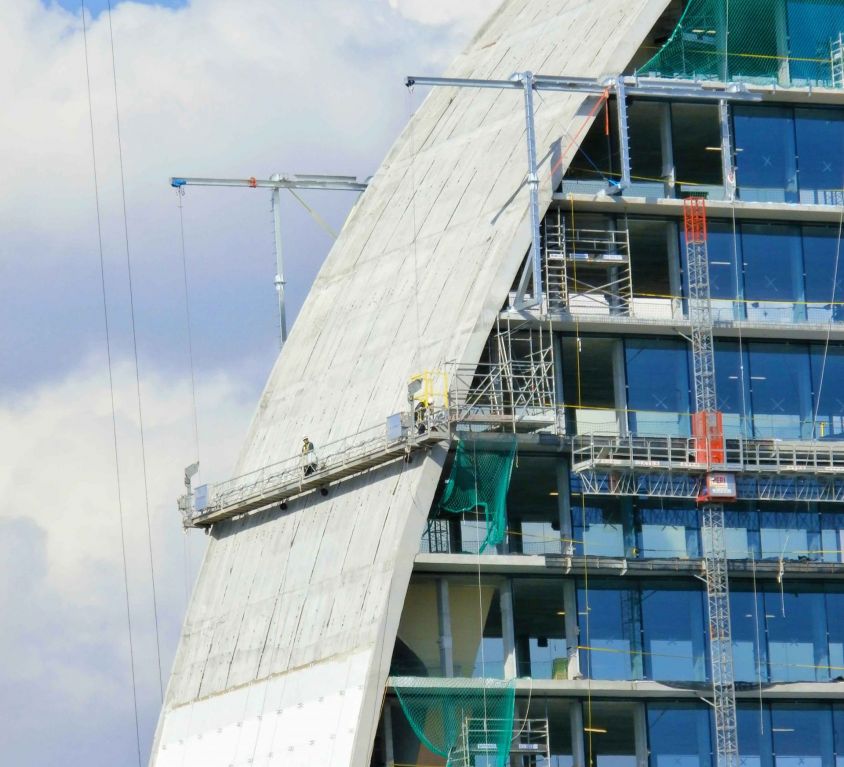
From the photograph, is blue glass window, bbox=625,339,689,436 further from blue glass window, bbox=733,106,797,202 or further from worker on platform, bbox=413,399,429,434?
worker on platform, bbox=413,399,429,434

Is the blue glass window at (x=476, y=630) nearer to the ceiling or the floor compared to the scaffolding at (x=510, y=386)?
nearer to the floor

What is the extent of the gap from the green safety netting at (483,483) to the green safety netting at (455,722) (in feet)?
16.3

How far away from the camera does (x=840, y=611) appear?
303ft

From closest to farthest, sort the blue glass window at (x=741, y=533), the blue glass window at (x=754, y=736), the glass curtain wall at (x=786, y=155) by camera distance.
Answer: the blue glass window at (x=754, y=736)
the blue glass window at (x=741, y=533)
the glass curtain wall at (x=786, y=155)

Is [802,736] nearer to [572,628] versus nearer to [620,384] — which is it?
[572,628]

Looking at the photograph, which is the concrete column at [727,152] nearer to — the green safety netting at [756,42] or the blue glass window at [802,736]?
the green safety netting at [756,42]

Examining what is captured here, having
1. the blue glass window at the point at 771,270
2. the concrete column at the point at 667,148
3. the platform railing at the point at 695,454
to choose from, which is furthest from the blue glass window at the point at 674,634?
the concrete column at the point at 667,148

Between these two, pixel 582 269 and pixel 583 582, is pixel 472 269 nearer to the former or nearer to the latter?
pixel 582 269

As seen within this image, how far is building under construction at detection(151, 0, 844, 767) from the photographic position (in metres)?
89.1

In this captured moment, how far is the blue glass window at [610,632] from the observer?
89.7m

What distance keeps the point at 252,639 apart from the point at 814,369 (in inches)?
873

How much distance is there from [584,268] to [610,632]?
41.3 feet

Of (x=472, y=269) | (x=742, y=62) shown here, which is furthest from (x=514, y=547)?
(x=742, y=62)

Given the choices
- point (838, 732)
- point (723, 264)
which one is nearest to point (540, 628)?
point (838, 732)
